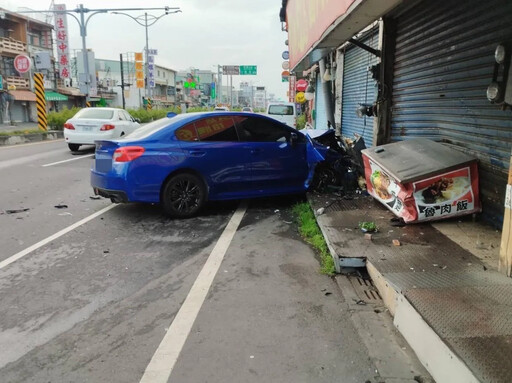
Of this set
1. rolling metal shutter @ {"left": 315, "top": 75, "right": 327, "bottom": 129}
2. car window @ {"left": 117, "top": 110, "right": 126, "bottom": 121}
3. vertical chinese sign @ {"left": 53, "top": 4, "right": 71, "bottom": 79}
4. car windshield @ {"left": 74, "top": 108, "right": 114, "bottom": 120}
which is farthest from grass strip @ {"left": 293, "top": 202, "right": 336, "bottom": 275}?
vertical chinese sign @ {"left": 53, "top": 4, "right": 71, "bottom": 79}

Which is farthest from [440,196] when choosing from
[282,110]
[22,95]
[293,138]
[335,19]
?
[22,95]

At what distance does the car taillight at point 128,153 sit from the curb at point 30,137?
14.6 metres

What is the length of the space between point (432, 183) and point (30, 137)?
63.8 feet

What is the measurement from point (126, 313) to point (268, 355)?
1.38m

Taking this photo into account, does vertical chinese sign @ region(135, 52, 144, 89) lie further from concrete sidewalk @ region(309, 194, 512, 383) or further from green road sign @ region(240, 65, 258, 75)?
concrete sidewalk @ region(309, 194, 512, 383)

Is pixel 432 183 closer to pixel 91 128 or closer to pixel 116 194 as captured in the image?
pixel 116 194

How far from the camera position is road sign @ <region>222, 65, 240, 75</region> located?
201 ft

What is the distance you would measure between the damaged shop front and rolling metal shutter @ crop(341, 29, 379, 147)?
118 millimetres

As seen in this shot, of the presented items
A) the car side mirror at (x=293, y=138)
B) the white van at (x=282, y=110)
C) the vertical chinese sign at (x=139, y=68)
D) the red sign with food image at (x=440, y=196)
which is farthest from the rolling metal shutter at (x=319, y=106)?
the vertical chinese sign at (x=139, y=68)

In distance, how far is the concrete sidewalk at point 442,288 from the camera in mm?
2588

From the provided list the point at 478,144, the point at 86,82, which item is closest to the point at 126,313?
the point at 478,144

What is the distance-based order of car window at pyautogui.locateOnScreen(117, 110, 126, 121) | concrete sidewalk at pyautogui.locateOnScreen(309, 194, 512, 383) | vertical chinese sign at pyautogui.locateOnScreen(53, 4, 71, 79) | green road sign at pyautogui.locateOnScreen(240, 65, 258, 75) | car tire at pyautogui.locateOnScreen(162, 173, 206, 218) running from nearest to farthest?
concrete sidewalk at pyautogui.locateOnScreen(309, 194, 512, 383) → car tire at pyautogui.locateOnScreen(162, 173, 206, 218) → car window at pyautogui.locateOnScreen(117, 110, 126, 121) → vertical chinese sign at pyautogui.locateOnScreen(53, 4, 71, 79) → green road sign at pyautogui.locateOnScreen(240, 65, 258, 75)

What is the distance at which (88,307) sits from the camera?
12.5 feet

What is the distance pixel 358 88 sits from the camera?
11.8 metres
